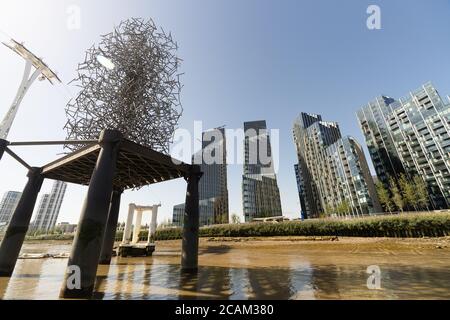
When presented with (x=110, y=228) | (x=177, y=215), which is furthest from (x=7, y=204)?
(x=110, y=228)

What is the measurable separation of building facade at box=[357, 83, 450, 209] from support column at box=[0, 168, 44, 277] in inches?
4425

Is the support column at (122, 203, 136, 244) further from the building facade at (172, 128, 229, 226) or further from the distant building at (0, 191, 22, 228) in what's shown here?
the distant building at (0, 191, 22, 228)

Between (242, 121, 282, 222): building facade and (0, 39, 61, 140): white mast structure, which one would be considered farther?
(242, 121, 282, 222): building facade

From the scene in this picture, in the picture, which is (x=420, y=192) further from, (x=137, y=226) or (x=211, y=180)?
(x=211, y=180)

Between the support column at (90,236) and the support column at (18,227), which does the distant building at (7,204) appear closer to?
the support column at (18,227)

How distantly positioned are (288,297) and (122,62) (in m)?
12.5

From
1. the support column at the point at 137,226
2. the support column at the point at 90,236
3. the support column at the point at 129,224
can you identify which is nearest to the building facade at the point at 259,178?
the support column at the point at 137,226

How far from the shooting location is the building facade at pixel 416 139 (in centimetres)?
8319

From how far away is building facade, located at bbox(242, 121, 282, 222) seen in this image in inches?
5266

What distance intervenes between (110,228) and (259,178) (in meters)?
135

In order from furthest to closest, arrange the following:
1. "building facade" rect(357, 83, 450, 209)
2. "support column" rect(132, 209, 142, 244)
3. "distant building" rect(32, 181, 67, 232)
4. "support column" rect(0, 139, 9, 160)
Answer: "distant building" rect(32, 181, 67, 232) → "building facade" rect(357, 83, 450, 209) → "support column" rect(132, 209, 142, 244) → "support column" rect(0, 139, 9, 160)

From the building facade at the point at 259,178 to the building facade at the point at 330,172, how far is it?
21149mm

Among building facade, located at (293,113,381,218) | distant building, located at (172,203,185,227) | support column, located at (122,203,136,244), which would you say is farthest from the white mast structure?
distant building, located at (172,203,185,227)
